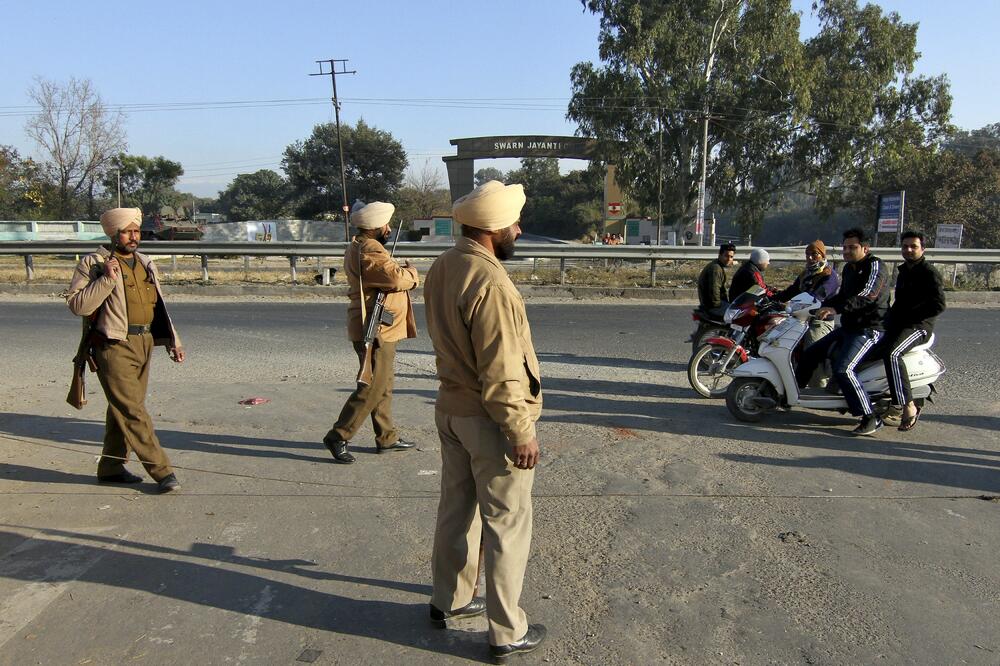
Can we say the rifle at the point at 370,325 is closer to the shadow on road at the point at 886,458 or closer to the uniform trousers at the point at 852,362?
the shadow on road at the point at 886,458

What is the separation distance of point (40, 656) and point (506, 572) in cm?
188

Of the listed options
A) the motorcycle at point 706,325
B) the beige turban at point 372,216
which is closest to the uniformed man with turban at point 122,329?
the beige turban at point 372,216

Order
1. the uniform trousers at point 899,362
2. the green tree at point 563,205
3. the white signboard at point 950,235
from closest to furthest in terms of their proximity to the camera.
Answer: the uniform trousers at point 899,362, the white signboard at point 950,235, the green tree at point 563,205

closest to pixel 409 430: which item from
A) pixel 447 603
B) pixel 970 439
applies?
pixel 447 603

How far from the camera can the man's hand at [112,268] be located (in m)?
4.62

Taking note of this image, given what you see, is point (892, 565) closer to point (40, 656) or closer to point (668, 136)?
point (40, 656)

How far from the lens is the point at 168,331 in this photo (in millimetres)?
5145

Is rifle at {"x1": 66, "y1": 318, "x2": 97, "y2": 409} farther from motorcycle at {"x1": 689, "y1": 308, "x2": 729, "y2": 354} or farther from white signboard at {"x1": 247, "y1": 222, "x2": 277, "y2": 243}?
white signboard at {"x1": 247, "y1": 222, "x2": 277, "y2": 243}

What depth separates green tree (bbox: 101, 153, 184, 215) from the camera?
60594 millimetres

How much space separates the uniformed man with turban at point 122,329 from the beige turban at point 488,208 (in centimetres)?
276

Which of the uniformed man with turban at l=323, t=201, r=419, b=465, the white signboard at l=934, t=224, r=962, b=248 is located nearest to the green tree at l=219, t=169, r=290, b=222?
the white signboard at l=934, t=224, r=962, b=248

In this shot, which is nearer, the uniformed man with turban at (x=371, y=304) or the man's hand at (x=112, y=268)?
the man's hand at (x=112, y=268)

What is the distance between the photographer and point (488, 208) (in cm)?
292

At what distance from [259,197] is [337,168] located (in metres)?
10.3
